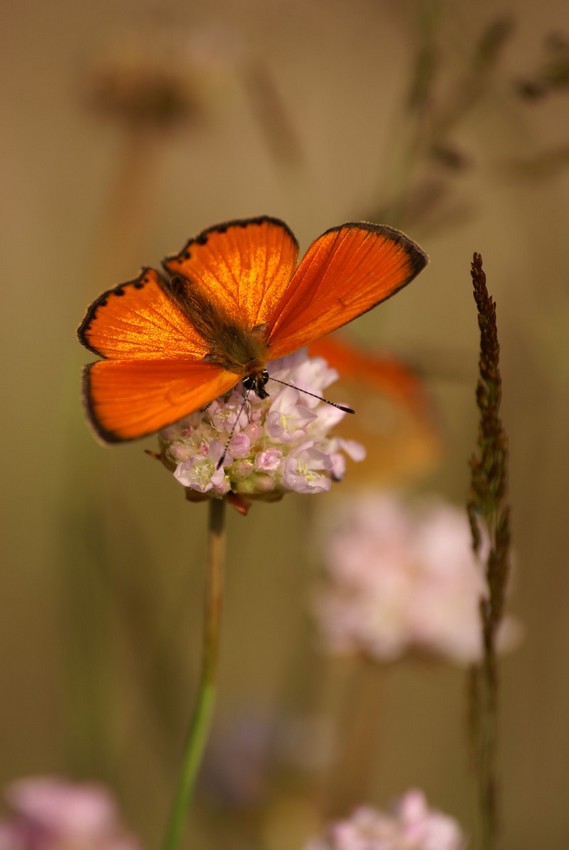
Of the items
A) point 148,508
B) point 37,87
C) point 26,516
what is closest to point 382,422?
point 148,508

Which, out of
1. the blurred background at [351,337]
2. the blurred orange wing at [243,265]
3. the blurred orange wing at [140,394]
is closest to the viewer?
the blurred orange wing at [140,394]

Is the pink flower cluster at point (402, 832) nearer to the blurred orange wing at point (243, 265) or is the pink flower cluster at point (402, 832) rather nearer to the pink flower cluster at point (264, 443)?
the pink flower cluster at point (264, 443)

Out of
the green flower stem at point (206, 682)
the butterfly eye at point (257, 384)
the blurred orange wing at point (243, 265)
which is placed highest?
the blurred orange wing at point (243, 265)

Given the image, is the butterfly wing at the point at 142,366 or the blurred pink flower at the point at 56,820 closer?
the butterfly wing at the point at 142,366

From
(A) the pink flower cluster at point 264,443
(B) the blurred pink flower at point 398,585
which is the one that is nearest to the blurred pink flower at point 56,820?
(A) the pink flower cluster at point 264,443

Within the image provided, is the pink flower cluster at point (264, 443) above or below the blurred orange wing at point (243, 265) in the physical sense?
below

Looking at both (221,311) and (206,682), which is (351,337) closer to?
(221,311)
